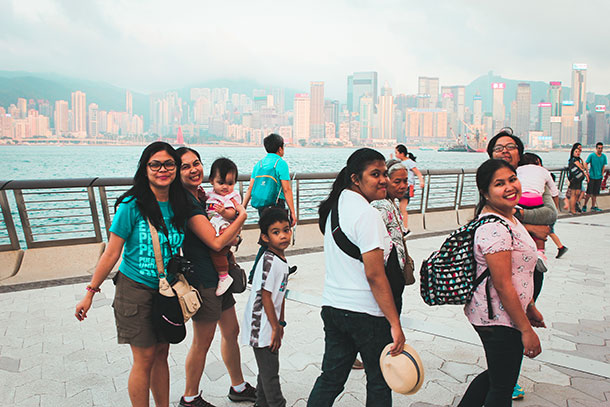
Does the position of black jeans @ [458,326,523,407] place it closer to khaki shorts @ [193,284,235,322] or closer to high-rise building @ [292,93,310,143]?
khaki shorts @ [193,284,235,322]

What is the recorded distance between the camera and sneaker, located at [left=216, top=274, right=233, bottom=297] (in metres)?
3.05

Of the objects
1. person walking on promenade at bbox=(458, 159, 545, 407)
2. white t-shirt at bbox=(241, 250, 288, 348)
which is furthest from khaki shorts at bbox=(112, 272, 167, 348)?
person walking on promenade at bbox=(458, 159, 545, 407)

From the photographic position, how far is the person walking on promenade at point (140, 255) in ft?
8.55

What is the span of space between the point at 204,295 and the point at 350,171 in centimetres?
119

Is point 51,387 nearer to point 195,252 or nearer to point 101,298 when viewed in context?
point 195,252

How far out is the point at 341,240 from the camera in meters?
2.43

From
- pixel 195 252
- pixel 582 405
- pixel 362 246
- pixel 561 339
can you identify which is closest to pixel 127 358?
pixel 195 252

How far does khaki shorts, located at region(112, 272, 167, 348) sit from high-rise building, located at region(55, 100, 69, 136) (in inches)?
5518

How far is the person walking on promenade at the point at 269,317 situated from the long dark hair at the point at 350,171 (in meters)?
0.38

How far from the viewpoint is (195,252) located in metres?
2.96

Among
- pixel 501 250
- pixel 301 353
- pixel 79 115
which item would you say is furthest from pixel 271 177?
pixel 79 115

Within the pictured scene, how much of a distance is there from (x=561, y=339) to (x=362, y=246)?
10.6ft

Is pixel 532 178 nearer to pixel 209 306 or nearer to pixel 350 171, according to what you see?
pixel 350 171

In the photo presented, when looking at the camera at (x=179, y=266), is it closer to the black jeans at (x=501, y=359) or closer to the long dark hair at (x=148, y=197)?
the long dark hair at (x=148, y=197)
